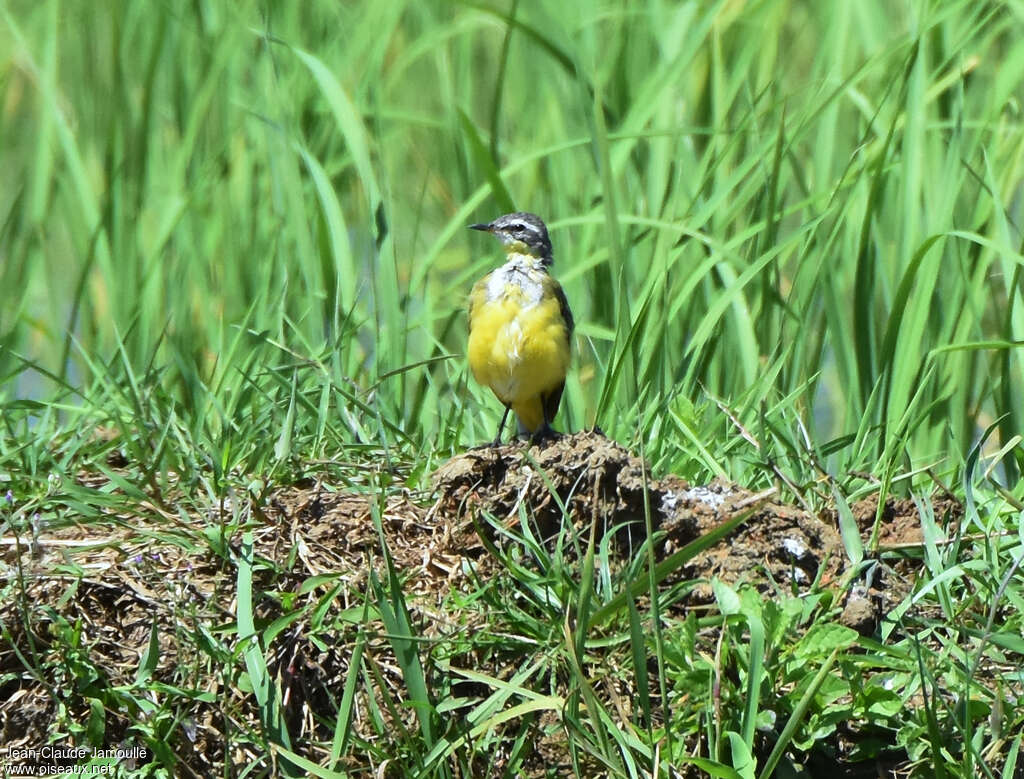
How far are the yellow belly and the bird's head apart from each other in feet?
0.98

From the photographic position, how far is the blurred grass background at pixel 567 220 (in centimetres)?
466

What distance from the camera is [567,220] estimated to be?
5.30 metres

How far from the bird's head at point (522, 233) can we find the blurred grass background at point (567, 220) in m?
0.17

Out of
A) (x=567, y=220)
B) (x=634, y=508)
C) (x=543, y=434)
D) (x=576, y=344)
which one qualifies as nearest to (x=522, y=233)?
(x=567, y=220)

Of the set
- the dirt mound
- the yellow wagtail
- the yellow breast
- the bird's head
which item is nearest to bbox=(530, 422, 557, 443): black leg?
the yellow wagtail

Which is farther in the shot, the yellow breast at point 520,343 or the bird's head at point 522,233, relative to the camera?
the bird's head at point 522,233

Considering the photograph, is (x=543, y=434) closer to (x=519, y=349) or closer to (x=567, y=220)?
(x=519, y=349)

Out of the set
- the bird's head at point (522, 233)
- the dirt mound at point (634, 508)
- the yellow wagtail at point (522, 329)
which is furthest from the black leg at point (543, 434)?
the bird's head at point (522, 233)

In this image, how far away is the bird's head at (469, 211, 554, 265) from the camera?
5395mm

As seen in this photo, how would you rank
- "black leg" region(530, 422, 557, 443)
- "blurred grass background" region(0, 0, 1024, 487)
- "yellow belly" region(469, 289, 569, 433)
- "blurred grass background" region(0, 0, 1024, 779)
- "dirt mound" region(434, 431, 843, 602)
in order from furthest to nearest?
"yellow belly" region(469, 289, 569, 433) → "blurred grass background" region(0, 0, 1024, 487) → "black leg" region(530, 422, 557, 443) → "dirt mound" region(434, 431, 843, 602) → "blurred grass background" region(0, 0, 1024, 779)

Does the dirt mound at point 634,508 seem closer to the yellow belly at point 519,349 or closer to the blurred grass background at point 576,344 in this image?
the blurred grass background at point 576,344

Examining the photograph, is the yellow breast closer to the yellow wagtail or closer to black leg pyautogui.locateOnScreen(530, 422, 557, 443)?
the yellow wagtail

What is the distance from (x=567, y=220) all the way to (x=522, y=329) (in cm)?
52

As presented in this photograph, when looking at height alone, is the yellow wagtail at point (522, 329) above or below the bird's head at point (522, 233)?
below
